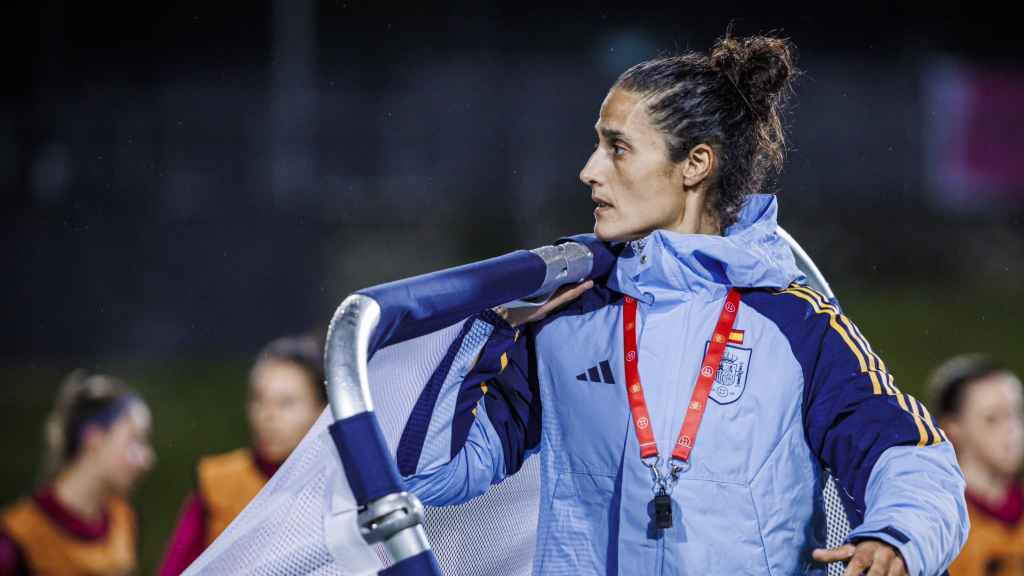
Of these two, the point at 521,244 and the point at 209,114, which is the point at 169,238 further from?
the point at 521,244

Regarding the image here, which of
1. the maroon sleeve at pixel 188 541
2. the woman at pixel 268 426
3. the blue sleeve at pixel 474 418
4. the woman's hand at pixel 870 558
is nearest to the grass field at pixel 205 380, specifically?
the woman at pixel 268 426

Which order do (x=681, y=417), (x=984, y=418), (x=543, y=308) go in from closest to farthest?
(x=681, y=417) → (x=543, y=308) → (x=984, y=418)

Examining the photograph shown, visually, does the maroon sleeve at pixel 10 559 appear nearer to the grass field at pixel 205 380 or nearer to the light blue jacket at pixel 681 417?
the grass field at pixel 205 380

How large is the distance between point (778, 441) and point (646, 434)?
0.20m

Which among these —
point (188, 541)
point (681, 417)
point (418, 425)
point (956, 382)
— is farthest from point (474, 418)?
point (956, 382)

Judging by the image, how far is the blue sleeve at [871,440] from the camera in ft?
5.67

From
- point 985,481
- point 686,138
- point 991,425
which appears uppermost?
point 686,138

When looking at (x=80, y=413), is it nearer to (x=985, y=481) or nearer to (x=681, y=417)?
(x=985, y=481)

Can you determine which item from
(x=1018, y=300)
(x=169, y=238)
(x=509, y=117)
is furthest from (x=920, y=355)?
(x=169, y=238)

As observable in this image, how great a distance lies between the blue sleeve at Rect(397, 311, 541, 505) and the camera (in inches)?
77.1

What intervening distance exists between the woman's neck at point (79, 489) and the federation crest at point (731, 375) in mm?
3518

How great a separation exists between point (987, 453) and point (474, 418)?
9.66ft

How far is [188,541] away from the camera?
3.96 m

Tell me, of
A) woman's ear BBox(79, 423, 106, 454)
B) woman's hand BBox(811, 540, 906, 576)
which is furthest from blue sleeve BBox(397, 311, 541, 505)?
woman's ear BBox(79, 423, 106, 454)
